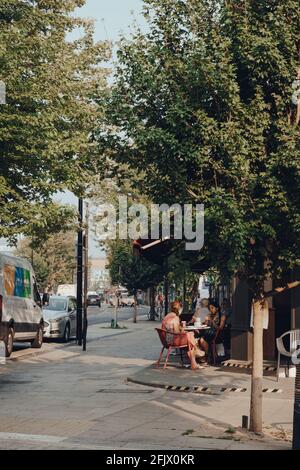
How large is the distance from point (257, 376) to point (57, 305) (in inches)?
801

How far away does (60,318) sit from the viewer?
93.8 feet

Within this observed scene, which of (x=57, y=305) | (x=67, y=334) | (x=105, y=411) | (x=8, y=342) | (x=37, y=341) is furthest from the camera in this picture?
(x=57, y=305)

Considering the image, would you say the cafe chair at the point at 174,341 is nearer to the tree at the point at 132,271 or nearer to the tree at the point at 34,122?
the tree at the point at 34,122

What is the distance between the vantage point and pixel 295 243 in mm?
10391

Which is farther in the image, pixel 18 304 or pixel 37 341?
pixel 37 341

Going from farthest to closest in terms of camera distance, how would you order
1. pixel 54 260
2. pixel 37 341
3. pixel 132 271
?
pixel 54 260, pixel 132 271, pixel 37 341

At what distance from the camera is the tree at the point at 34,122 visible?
18.0 meters

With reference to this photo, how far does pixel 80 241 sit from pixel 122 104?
18022 millimetres

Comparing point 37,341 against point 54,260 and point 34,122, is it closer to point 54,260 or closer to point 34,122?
point 34,122

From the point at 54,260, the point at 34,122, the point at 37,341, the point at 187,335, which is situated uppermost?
the point at 34,122

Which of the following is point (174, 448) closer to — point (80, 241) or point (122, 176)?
point (122, 176)

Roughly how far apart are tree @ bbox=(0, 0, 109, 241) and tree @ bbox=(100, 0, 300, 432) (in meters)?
5.52

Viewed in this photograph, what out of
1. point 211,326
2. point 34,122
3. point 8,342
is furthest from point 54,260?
point 34,122
